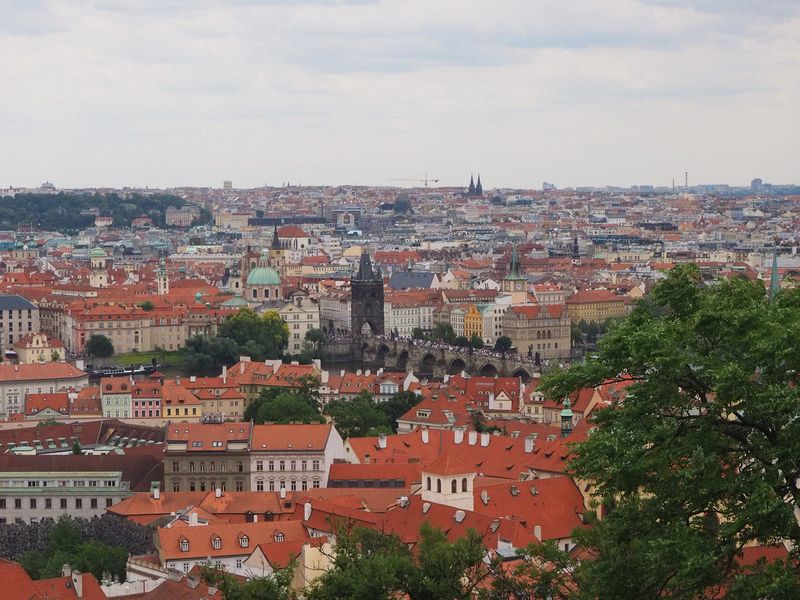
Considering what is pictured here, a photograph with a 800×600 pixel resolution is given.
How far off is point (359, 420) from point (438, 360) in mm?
40994

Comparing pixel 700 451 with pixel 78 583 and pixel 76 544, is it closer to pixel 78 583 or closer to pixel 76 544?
pixel 78 583

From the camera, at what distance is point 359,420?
56.4m

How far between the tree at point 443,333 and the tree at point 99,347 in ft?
57.4

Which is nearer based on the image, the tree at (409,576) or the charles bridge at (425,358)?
the tree at (409,576)

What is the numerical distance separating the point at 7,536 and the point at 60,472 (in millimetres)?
6364

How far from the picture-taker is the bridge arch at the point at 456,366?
94.8 m

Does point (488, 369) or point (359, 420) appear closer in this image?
point (359, 420)

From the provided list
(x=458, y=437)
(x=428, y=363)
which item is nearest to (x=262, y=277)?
(x=428, y=363)

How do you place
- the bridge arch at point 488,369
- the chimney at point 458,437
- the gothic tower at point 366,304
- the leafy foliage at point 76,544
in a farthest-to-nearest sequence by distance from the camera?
the gothic tower at point 366,304, the bridge arch at point 488,369, the chimney at point 458,437, the leafy foliage at point 76,544

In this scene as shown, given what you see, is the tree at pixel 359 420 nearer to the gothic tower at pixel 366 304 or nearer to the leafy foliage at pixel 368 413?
the leafy foliage at pixel 368 413

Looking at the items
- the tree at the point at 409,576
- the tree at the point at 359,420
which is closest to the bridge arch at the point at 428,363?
the tree at the point at 359,420

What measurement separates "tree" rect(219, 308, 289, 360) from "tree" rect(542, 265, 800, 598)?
7593cm

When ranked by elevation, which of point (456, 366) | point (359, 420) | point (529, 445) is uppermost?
point (529, 445)

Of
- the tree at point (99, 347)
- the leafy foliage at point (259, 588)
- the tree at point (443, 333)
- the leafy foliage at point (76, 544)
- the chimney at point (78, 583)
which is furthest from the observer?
the tree at point (443, 333)
